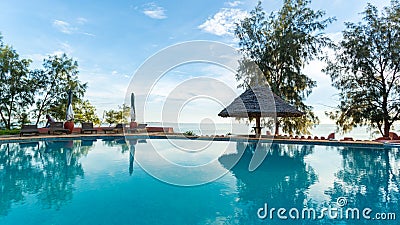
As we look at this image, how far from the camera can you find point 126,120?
17516 mm

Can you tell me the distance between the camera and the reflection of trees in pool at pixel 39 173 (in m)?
4.37

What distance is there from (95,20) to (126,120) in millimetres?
7156

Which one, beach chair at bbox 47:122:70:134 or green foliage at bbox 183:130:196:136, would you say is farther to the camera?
green foliage at bbox 183:130:196:136

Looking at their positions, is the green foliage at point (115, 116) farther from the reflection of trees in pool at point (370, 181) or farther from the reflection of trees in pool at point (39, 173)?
the reflection of trees in pool at point (370, 181)

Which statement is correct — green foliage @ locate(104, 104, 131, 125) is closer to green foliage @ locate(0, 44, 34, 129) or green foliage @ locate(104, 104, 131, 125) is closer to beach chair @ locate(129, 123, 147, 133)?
beach chair @ locate(129, 123, 147, 133)

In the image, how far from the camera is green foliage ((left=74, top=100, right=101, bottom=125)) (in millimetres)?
16814

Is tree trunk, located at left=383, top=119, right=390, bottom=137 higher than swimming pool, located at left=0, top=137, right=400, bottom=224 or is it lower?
higher

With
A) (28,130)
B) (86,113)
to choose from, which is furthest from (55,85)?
(28,130)

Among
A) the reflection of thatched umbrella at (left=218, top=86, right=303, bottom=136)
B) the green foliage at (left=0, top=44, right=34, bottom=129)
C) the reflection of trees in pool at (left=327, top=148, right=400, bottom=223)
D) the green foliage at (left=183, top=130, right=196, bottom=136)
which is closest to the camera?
the reflection of trees in pool at (left=327, top=148, right=400, bottom=223)

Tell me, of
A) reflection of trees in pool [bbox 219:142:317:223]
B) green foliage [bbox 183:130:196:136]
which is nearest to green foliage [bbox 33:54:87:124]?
green foliage [bbox 183:130:196:136]

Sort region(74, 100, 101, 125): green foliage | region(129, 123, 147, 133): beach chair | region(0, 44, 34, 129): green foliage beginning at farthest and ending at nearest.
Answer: region(74, 100, 101, 125): green foliage < region(129, 123, 147, 133): beach chair < region(0, 44, 34, 129): green foliage

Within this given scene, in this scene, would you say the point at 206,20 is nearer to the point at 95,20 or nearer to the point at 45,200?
the point at 95,20

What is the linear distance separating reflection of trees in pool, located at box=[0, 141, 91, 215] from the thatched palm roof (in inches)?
289

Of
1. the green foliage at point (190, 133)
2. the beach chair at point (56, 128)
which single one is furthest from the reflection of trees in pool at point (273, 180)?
the beach chair at point (56, 128)
